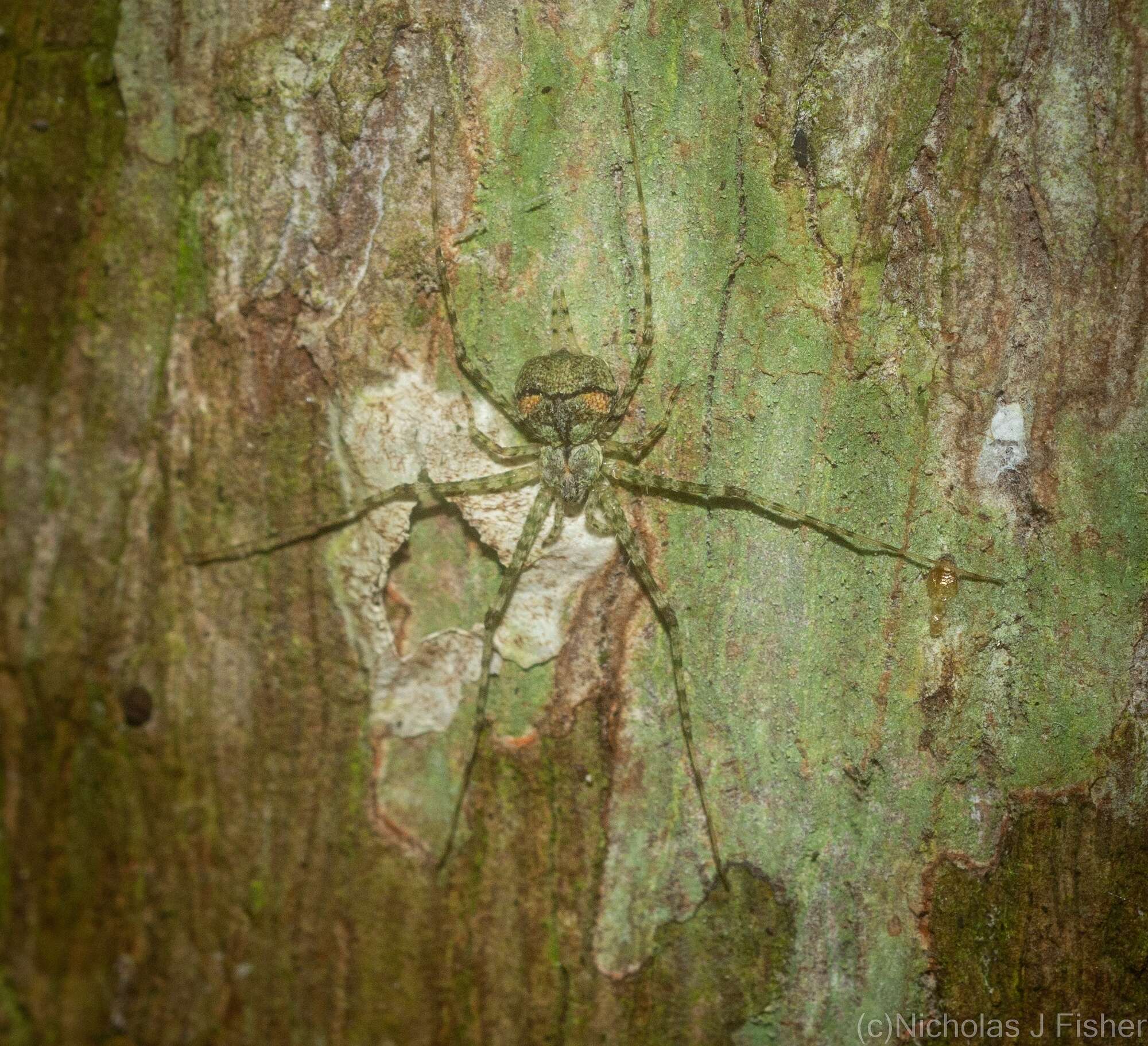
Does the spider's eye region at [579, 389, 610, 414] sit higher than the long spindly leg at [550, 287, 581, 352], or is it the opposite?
the long spindly leg at [550, 287, 581, 352]

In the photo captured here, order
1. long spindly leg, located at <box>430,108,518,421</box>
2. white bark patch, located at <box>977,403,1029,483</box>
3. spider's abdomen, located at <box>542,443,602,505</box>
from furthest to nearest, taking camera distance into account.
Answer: spider's abdomen, located at <box>542,443,602,505</box> → white bark patch, located at <box>977,403,1029,483</box> → long spindly leg, located at <box>430,108,518,421</box>

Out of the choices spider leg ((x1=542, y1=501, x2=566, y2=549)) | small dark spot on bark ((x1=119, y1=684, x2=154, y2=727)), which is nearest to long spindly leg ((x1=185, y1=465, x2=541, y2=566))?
spider leg ((x1=542, y1=501, x2=566, y2=549))

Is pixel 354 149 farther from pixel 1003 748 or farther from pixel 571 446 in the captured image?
pixel 1003 748

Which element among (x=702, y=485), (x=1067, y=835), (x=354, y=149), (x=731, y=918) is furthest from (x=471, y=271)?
(x=1067, y=835)

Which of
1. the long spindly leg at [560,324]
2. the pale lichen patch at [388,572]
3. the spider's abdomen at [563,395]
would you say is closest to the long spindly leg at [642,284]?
the spider's abdomen at [563,395]

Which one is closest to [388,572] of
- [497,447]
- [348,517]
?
[348,517]

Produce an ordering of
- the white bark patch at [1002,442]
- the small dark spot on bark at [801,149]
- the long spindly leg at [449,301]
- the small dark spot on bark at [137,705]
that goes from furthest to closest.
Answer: the white bark patch at [1002,442]
the small dark spot on bark at [801,149]
the long spindly leg at [449,301]
the small dark spot on bark at [137,705]

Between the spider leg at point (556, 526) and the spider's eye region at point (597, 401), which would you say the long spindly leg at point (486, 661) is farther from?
the spider's eye region at point (597, 401)

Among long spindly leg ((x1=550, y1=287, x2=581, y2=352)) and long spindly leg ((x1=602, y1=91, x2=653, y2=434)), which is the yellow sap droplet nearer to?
long spindly leg ((x1=602, y1=91, x2=653, y2=434))
